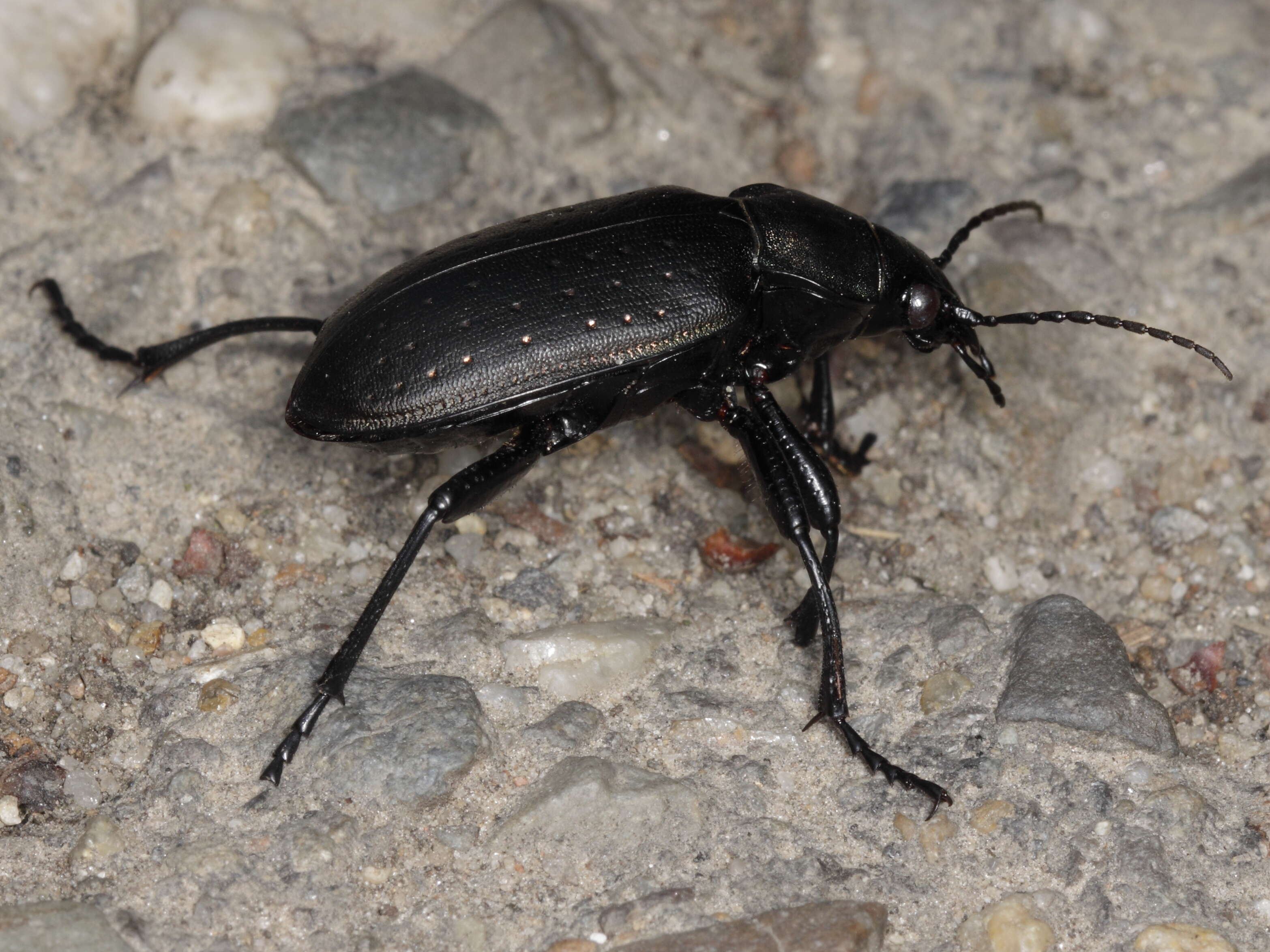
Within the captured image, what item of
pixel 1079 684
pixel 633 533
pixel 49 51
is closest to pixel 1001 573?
pixel 1079 684

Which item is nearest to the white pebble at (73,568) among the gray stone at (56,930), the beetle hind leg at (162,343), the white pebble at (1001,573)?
the beetle hind leg at (162,343)

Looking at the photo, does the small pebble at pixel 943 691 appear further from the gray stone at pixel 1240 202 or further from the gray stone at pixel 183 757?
the gray stone at pixel 1240 202

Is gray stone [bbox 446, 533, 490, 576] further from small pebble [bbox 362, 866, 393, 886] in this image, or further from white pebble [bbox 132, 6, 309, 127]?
white pebble [bbox 132, 6, 309, 127]

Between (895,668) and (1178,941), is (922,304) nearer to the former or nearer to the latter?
(895,668)

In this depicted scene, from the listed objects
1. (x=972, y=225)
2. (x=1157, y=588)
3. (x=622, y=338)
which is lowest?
(x=1157, y=588)

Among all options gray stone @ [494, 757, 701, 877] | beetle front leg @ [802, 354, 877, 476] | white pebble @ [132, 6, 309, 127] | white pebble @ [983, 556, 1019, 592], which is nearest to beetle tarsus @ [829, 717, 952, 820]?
gray stone @ [494, 757, 701, 877]

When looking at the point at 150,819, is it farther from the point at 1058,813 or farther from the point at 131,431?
the point at 1058,813
